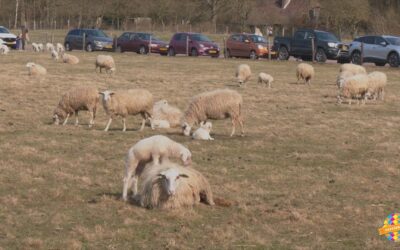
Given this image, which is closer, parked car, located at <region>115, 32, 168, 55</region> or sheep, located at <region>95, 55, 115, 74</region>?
sheep, located at <region>95, 55, 115, 74</region>

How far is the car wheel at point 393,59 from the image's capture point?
36800 millimetres

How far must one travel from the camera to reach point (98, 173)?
1153 centimetres

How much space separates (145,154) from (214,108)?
5905mm

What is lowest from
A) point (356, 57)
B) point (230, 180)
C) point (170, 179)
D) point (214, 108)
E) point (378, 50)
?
point (230, 180)

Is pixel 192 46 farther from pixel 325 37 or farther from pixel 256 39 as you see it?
pixel 325 37

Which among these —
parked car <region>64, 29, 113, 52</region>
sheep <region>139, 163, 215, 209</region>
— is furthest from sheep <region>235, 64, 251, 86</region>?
parked car <region>64, 29, 113, 52</region>

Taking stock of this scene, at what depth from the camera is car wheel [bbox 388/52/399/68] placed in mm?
36800

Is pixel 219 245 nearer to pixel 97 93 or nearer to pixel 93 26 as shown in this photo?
pixel 97 93

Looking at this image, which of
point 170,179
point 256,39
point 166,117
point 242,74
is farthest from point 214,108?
point 256,39

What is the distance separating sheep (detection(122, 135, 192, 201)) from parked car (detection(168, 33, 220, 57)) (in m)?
34.9

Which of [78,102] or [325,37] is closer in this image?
[78,102]

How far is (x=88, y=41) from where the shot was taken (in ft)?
161

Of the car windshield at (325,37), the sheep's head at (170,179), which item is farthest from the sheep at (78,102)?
the car windshield at (325,37)

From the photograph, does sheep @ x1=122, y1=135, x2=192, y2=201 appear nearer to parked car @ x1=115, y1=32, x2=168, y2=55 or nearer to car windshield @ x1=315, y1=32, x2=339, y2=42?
car windshield @ x1=315, y1=32, x2=339, y2=42
